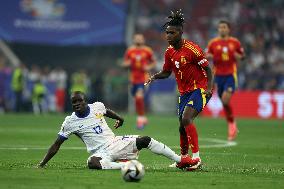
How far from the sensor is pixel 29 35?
3775 centimetres

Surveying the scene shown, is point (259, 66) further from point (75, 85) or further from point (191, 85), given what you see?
point (191, 85)

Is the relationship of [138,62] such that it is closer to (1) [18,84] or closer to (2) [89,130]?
(1) [18,84]

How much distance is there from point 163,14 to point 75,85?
552cm

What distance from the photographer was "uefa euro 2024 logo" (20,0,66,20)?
37.8 metres

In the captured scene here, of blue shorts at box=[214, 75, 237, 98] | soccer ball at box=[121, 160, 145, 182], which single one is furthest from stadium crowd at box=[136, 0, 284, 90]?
soccer ball at box=[121, 160, 145, 182]

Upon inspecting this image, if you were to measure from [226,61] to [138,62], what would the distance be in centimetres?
610

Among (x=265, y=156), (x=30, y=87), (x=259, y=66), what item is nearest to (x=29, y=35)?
(x=30, y=87)

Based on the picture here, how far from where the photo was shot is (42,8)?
38031mm

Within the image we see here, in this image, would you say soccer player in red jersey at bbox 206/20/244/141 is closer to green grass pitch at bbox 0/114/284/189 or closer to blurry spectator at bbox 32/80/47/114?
green grass pitch at bbox 0/114/284/189

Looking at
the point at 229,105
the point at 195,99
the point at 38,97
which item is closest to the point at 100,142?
the point at 195,99

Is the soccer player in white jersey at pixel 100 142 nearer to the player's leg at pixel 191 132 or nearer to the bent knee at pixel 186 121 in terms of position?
the player's leg at pixel 191 132

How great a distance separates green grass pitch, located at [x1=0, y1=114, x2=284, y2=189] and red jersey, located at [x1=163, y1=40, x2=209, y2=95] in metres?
1.36

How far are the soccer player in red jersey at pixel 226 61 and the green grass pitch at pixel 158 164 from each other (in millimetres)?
956

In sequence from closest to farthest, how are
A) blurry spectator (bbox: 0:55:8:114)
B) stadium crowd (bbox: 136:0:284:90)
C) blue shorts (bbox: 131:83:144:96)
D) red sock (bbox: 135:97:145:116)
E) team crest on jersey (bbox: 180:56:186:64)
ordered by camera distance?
team crest on jersey (bbox: 180:56:186:64), red sock (bbox: 135:97:145:116), blue shorts (bbox: 131:83:144:96), stadium crowd (bbox: 136:0:284:90), blurry spectator (bbox: 0:55:8:114)
